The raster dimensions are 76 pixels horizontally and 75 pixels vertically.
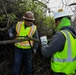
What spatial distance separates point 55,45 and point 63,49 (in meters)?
0.22

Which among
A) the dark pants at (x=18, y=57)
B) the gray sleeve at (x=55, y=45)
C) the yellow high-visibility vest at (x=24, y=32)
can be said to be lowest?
the dark pants at (x=18, y=57)

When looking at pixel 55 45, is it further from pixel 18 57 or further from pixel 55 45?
pixel 18 57

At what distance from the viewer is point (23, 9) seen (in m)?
6.40

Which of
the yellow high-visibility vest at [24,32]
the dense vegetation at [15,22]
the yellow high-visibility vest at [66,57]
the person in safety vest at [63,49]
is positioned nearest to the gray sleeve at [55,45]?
the person in safety vest at [63,49]

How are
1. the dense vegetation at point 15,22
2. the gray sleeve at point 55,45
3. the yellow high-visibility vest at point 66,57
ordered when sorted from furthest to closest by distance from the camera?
the dense vegetation at point 15,22
the yellow high-visibility vest at point 66,57
the gray sleeve at point 55,45

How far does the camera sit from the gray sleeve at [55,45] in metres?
3.49

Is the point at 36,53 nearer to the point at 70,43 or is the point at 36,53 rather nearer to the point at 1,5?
the point at 1,5

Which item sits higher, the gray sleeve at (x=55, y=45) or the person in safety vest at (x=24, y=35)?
the gray sleeve at (x=55, y=45)

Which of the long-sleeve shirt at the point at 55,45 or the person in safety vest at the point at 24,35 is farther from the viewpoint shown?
the person in safety vest at the point at 24,35

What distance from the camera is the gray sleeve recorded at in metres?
3.49

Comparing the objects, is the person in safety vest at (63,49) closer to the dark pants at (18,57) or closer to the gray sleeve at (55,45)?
the gray sleeve at (55,45)

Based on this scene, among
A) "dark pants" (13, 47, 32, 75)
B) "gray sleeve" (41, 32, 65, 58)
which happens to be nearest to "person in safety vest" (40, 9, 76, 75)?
"gray sleeve" (41, 32, 65, 58)

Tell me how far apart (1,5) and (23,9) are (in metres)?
0.61

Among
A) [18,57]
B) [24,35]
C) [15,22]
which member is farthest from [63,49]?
[15,22]
